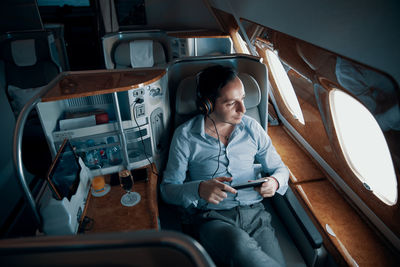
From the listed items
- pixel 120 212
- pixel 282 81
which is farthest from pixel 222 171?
pixel 282 81

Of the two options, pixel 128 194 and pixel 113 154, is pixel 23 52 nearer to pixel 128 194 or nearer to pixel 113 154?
pixel 113 154

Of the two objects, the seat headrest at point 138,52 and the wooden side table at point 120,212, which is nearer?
the wooden side table at point 120,212

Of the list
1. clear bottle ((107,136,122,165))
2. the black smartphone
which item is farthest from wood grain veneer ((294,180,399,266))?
clear bottle ((107,136,122,165))

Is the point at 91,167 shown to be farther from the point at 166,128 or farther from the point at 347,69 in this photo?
the point at 347,69

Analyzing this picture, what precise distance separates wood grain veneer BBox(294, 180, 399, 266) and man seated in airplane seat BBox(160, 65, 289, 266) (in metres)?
0.27

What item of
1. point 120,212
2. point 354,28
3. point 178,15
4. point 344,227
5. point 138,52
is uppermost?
point 354,28

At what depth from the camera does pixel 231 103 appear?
1.52 m

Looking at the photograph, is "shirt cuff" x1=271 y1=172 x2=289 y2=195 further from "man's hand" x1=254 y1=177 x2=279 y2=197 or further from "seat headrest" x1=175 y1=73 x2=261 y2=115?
"seat headrest" x1=175 y1=73 x2=261 y2=115

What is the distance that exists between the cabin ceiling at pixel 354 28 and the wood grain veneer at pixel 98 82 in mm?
889

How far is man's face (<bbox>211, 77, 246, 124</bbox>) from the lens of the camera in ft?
4.91

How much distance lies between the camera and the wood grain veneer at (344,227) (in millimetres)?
1304

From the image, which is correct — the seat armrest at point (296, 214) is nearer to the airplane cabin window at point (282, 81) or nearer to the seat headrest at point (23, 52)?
the airplane cabin window at point (282, 81)

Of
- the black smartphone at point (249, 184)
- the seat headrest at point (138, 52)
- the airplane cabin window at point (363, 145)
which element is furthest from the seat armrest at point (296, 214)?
the seat headrest at point (138, 52)

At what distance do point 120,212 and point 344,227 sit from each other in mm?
1349
